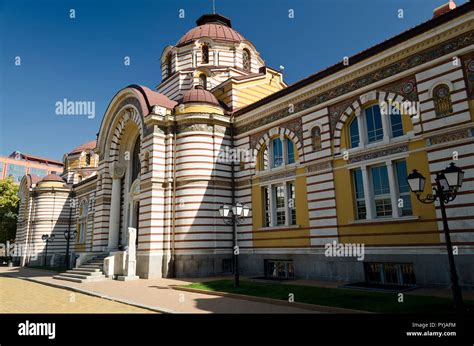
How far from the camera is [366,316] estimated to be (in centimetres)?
819

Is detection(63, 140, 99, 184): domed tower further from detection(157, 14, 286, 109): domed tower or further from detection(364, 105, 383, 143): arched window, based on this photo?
detection(364, 105, 383, 143): arched window

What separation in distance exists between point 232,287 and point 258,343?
759 cm

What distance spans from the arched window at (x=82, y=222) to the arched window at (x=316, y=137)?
26612 mm

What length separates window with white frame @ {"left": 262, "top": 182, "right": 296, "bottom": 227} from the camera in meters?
17.9

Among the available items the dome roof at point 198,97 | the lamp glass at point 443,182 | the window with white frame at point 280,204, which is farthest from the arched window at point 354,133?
the dome roof at point 198,97

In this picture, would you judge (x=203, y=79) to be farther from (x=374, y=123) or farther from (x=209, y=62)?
(x=374, y=123)

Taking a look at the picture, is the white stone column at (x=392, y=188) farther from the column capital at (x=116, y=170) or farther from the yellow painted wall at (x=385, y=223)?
the column capital at (x=116, y=170)

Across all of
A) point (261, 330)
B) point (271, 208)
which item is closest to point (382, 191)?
point (271, 208)

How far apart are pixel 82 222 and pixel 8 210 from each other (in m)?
19.0

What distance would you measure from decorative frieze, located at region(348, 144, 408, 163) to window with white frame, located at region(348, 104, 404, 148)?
1.78ft

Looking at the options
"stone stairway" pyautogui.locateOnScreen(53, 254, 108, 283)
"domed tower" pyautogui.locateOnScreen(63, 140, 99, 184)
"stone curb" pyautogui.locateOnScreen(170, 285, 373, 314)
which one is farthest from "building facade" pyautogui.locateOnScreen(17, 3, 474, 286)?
"domed tower" pyautogui.locateOnScreen(63, 140, 99, 184)

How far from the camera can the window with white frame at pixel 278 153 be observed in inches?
728

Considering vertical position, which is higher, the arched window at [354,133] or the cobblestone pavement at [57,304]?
the arched window at [354,133]

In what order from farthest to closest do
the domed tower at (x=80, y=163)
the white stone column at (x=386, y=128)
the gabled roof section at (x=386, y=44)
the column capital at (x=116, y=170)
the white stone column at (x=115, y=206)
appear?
the domed tower at (x=80, y=163) < the column capital at (x=116, y=170) < the white stone column at (x=115, y=206) < the white stone column at (x=386, y=128) < the gabled roof section at (x=386, y=44)
